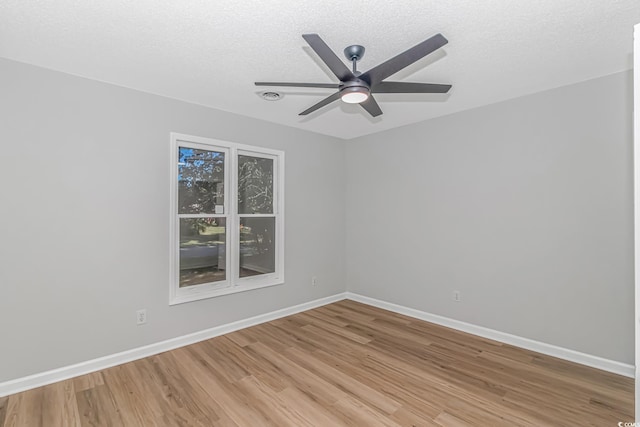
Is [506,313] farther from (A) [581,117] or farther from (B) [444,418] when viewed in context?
(A) [581,117]

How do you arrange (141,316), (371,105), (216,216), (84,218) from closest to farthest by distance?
(371,105)
(84,218)
(141,316)
(216,216)

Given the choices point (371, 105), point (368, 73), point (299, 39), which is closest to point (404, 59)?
point (368, 73)

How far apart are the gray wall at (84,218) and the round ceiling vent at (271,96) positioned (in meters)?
0.70

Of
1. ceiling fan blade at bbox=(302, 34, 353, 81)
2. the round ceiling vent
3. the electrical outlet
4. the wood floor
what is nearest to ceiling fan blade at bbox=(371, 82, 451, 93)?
ceiling fan blade at bbox=(302, 34, 353, 81)

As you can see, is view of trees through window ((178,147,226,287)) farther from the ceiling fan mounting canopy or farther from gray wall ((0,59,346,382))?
the ceiling fan mounting canopy

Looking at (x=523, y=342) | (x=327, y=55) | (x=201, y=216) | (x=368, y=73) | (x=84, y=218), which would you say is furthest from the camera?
(x=201, y=216)

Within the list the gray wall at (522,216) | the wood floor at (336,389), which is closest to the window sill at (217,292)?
the wood floor at (336,389)

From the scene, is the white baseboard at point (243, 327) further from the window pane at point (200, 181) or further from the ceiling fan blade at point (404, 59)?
the ceiling fan blade at point (404, 59)

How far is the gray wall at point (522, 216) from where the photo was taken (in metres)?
2.63

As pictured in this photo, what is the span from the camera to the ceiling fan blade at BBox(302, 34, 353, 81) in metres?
1.63

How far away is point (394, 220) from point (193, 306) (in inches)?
108

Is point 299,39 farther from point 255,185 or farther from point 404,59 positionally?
point 255,185

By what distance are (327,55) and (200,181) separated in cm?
222

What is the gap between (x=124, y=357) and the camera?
2.82m
